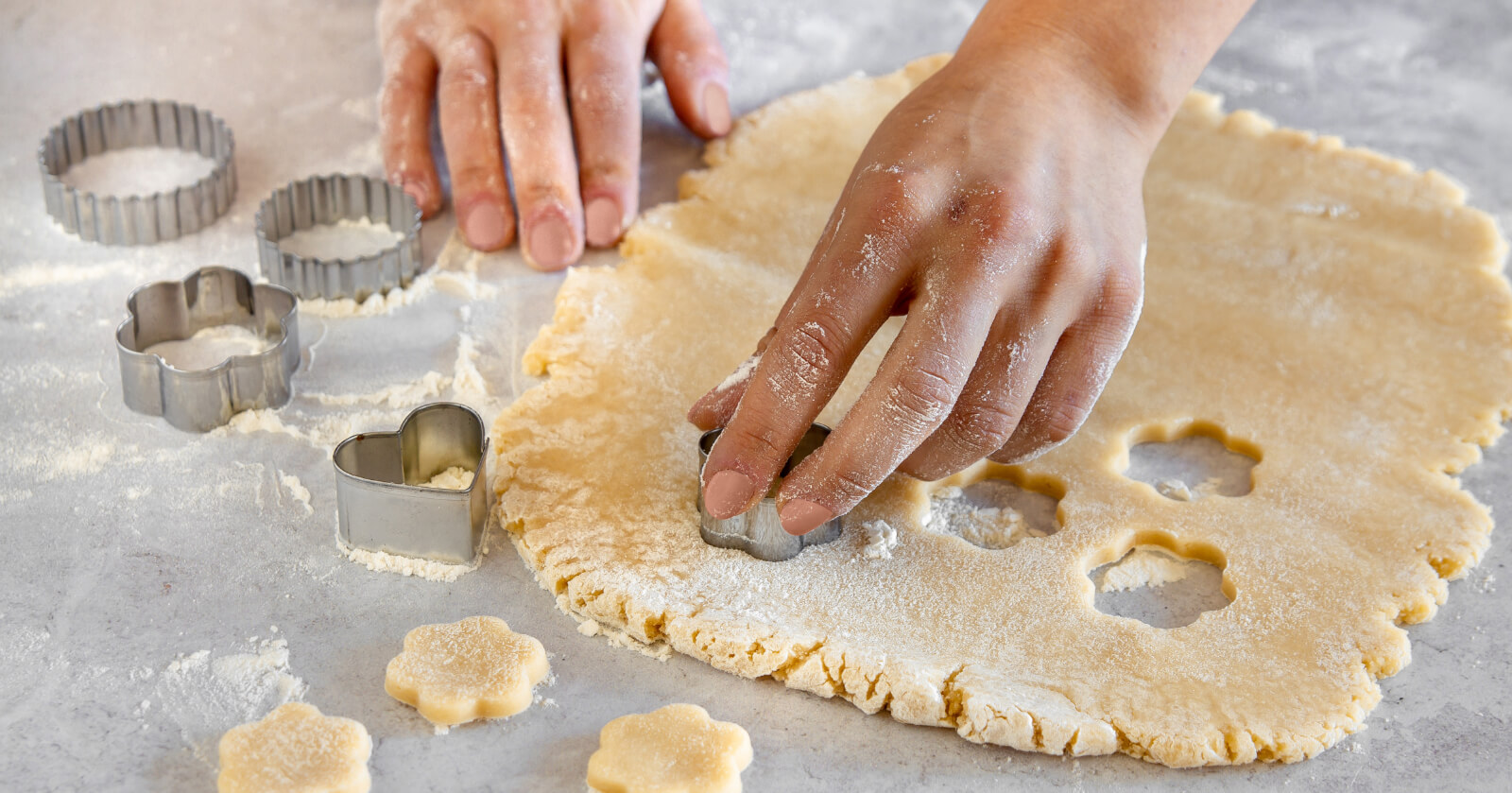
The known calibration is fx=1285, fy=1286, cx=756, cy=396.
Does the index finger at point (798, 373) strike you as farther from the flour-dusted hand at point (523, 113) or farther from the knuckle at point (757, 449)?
the flour-dusted hand at point (523, 113)

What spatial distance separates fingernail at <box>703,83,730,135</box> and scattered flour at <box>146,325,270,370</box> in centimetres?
92

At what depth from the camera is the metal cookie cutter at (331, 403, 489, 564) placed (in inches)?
58.4

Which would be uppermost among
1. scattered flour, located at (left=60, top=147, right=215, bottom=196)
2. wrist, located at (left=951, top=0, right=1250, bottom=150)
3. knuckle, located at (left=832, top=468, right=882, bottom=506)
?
wrist, located at (left=951, top=0, right=1250, bottom=150)

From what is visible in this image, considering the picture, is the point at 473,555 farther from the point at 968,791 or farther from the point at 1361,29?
the point at 1361,29

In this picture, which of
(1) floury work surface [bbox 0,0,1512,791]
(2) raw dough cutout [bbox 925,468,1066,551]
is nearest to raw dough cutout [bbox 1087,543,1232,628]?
(2) raw dough cutout [bbox 925,468,1066,551]

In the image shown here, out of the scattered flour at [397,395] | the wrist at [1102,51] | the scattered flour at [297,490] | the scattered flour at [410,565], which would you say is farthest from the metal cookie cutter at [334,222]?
the wrist at [1102,51]

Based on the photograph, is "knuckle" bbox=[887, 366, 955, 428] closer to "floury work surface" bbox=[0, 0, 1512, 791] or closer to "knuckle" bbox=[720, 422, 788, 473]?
"knuckle" bbox=[720, 422, 788, 473]

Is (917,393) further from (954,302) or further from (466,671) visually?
(466,671)

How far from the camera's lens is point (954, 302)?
4.59ft

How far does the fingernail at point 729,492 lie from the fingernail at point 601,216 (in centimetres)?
81

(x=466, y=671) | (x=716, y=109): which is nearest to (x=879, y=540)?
(x=466, y=671)

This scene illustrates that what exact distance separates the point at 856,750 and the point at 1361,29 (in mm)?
2458

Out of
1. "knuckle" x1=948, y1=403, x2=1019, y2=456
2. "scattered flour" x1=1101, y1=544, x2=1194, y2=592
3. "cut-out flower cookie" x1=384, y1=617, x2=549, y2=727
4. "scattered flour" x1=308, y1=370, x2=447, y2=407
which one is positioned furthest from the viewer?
"scattered flour" x1=308, y1=370, x2=447, y2=407

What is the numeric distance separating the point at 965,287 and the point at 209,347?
1125mm
